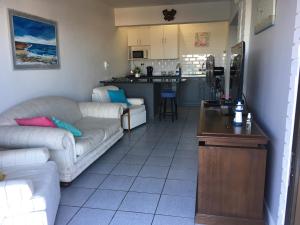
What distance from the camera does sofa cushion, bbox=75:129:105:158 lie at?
2.84 meters

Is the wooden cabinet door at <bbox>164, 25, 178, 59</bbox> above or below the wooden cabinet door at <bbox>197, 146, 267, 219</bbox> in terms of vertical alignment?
above

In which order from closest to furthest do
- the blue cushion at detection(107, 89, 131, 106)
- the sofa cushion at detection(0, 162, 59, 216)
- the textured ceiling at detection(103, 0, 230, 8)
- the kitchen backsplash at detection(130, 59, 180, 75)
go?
the sofa cushion at detection(0, 162, 59, 216), the blue cushion at detection(107, 89, 131, 106), the textured ceiling at detection(103, 0, 230, 8), the kitchen backsplash at detection(130, 59, 180, 75)

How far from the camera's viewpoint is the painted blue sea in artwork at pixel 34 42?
316 cm

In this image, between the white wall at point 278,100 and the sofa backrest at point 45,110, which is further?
the sofa backrest at point 45,110

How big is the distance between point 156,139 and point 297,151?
3.29 metres

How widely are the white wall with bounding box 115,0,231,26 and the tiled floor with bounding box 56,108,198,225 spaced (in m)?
3.34

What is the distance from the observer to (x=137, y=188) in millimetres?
2697

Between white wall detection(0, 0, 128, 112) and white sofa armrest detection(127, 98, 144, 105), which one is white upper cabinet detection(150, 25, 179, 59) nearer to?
white wall detection(0, 0, 128, 112)

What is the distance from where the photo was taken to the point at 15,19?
10.1ft

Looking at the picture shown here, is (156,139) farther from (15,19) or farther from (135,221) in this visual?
(15,19)

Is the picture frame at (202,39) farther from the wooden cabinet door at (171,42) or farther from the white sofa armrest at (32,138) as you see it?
the white sofa armrest at (32,138)

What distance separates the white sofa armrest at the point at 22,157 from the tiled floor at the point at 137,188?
507 mm

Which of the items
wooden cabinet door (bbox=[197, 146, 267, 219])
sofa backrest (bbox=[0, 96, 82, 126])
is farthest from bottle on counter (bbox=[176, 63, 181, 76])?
wooden cabinet door (bbox=[197, 146, 267, 219])

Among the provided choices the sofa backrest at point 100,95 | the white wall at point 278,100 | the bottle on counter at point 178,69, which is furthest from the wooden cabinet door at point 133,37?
the white wall at point 278,100
